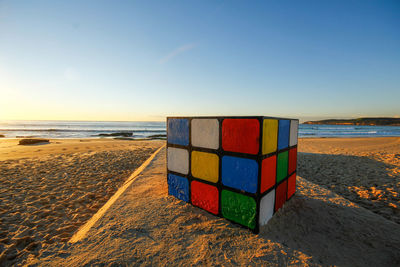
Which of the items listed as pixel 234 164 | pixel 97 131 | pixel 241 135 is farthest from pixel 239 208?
pixel 97 131

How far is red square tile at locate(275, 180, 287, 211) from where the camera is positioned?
2494 millimetres

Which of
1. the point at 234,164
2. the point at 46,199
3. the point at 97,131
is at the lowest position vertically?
the point at 97,131

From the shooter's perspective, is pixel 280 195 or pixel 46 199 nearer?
pixel 280 195

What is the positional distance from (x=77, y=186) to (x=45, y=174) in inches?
67.4

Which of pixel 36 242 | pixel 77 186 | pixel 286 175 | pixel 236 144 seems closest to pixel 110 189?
pixel 77 186

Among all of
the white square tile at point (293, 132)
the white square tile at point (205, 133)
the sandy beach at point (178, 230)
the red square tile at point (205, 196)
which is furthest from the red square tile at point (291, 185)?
the white square tile at point (205, 133)

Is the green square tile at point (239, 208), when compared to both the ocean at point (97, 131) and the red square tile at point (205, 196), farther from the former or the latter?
the ocean at point (97, 131)

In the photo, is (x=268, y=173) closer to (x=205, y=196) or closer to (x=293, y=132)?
(x=205, y=196)

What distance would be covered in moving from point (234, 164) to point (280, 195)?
1.04m

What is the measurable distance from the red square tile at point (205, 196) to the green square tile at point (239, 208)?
0.43 feet

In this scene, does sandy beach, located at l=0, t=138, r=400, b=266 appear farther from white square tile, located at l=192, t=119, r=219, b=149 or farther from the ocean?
the ocean

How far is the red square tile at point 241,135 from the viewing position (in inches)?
77.5

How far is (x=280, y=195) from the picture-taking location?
8.56ft

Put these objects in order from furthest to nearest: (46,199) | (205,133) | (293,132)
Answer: (46,199) < (293,132) < (205,133)
